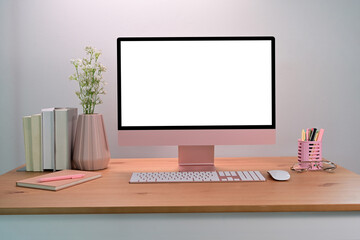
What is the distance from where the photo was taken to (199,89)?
1.33m

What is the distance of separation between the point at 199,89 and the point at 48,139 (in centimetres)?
63

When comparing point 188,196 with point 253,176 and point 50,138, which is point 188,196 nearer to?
point 253,176

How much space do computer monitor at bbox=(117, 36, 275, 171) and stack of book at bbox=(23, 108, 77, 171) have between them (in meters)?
0.25

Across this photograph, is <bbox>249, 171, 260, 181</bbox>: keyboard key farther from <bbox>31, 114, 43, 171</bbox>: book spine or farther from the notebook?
<bbox>31, 114, 43, 171</bbox>: book spine

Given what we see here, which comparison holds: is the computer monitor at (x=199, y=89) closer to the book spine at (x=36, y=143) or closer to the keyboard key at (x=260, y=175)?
the keyboard key at (x=260, y=175)

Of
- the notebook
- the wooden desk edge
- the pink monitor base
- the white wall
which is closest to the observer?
the wooden desk edge

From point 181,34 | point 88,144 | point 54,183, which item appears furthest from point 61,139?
point 181,34

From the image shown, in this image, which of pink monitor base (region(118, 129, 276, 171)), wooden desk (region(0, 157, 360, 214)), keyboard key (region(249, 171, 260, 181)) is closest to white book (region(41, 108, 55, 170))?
wooden desk (region(0, 157, 360, 214))

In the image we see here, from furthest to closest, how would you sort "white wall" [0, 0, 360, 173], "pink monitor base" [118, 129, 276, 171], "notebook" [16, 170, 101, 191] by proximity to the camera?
"white wall" [0, 0, 360, 173]
"pink monitor base" [118, 129, 276, 171]
"notebook" [16, 170, 101, 191]

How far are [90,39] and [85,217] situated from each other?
1.01m

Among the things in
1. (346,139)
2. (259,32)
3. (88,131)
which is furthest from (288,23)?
(88,131)

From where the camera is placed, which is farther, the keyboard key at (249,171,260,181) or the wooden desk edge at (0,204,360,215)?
the keyboard key at (249,171,260,181)

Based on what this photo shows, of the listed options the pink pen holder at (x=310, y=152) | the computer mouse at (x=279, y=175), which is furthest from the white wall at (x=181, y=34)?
the computer mouse at (x=279, y=175)

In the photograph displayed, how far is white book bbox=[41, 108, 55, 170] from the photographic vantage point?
1388 mm
